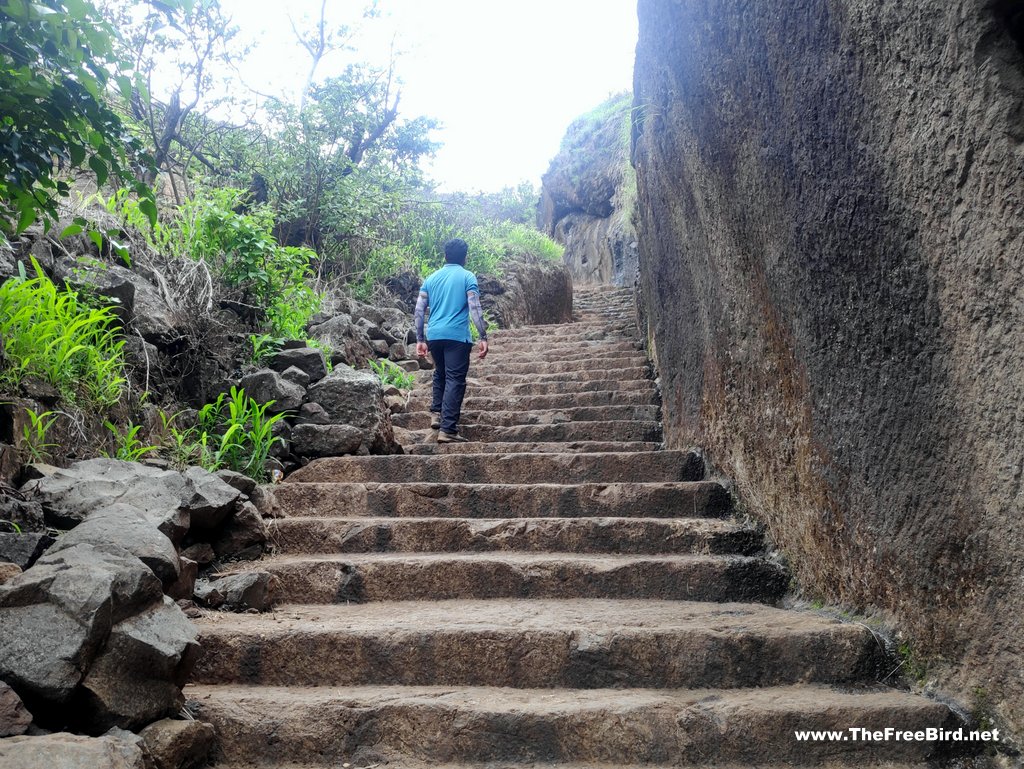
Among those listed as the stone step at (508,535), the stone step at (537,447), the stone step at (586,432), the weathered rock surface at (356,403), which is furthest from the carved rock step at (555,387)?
the stone step at (508,535)

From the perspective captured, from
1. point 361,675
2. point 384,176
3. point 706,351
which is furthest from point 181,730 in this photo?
point 384,176

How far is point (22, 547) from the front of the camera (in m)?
2.41

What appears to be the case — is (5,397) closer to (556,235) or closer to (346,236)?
(346,236)

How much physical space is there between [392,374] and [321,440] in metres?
2.22

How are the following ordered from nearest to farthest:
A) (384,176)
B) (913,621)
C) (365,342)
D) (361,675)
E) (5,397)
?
(913,621), (361,675), (5,397), (365,342), (384,176)

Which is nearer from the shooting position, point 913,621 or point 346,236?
point 913,621

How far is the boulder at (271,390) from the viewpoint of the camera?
464 centimetres

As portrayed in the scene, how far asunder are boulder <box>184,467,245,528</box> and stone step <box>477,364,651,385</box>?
3.85 metres

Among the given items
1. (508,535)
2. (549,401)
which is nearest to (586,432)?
(549,401)

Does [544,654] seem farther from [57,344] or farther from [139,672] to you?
[57,344]

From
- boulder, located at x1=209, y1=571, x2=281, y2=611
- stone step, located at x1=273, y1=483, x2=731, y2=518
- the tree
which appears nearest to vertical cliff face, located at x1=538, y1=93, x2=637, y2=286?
stone step, located at x1=273, y1=483, x2=731, y2=518

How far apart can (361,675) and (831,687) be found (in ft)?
5.44

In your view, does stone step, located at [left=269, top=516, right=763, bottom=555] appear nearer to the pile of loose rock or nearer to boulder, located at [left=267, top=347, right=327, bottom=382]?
the pile of loose rock

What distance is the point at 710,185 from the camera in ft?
12.7
